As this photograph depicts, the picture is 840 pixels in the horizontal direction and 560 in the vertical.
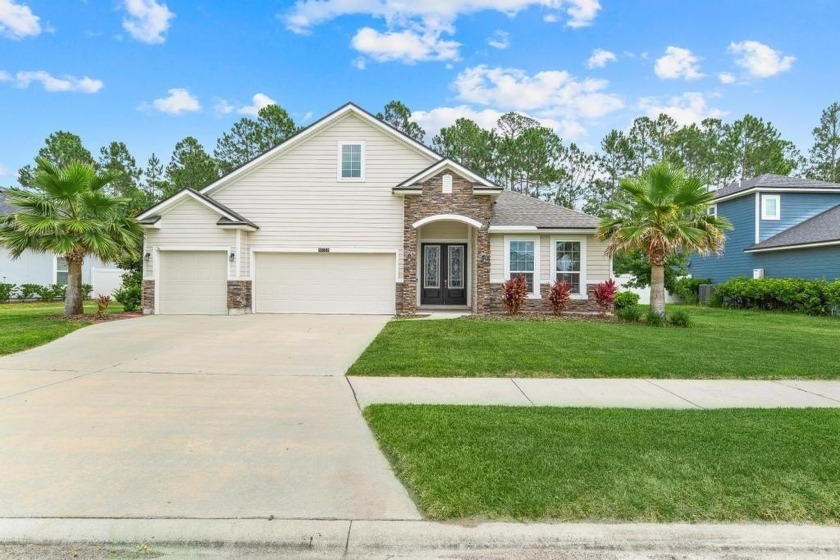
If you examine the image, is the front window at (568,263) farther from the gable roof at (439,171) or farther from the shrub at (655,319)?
the shrub at (655,319)

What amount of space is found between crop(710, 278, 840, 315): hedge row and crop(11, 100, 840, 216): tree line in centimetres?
1549

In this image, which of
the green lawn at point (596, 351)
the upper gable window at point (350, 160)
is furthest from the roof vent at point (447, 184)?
the green lawn at point (596, 351)

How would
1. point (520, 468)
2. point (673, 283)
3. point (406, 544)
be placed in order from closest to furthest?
point (406, 544) < point (520, 468) < point (673, 283)

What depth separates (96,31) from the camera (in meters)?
16.6

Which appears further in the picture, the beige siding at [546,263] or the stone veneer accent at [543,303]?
the beige siding at [546,263]

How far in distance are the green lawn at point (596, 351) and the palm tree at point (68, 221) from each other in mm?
9029

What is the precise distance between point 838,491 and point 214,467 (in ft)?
15.5

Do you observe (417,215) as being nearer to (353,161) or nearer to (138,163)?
(353,161)

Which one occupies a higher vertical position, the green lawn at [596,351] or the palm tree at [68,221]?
the palm tree at [68,221]

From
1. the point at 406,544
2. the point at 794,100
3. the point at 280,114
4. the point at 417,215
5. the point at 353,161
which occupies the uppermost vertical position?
the point at 280,114

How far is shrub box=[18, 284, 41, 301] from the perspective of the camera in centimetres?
2192

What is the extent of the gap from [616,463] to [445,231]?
14611mm

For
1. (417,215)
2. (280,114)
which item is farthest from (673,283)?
(280,114)

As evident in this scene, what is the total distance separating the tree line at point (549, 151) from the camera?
110ft
